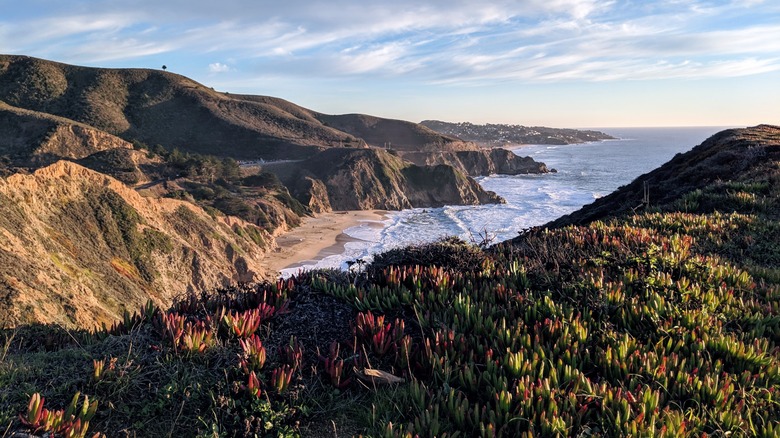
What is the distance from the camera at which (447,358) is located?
13.7ft

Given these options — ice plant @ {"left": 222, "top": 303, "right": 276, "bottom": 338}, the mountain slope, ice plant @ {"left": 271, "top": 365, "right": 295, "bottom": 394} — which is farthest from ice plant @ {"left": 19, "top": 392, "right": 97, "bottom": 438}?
the mountain slope

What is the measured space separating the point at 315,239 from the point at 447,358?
145 ft

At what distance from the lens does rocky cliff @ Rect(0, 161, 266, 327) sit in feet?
44.3

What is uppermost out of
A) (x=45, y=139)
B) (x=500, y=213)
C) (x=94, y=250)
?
(x=45, y=139)

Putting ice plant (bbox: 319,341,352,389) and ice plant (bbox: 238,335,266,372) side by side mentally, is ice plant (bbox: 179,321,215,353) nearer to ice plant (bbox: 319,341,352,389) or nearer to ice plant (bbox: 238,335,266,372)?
ice plant (bbox: 238,335,266,372)

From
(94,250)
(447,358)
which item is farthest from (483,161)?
(447,358)

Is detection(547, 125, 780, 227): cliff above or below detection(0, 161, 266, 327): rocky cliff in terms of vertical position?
above

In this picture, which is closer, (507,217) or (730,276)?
(730,276)

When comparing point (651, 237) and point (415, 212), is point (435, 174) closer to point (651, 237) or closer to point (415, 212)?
point (415, 212)

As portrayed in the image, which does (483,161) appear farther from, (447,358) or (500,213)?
(447,358)

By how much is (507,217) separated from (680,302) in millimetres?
55261

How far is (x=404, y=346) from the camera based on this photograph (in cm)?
442

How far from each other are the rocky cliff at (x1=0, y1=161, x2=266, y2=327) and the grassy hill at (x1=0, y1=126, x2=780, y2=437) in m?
8.14

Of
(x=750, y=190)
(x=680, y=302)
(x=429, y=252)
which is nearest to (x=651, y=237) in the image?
(x=680, y=302)
